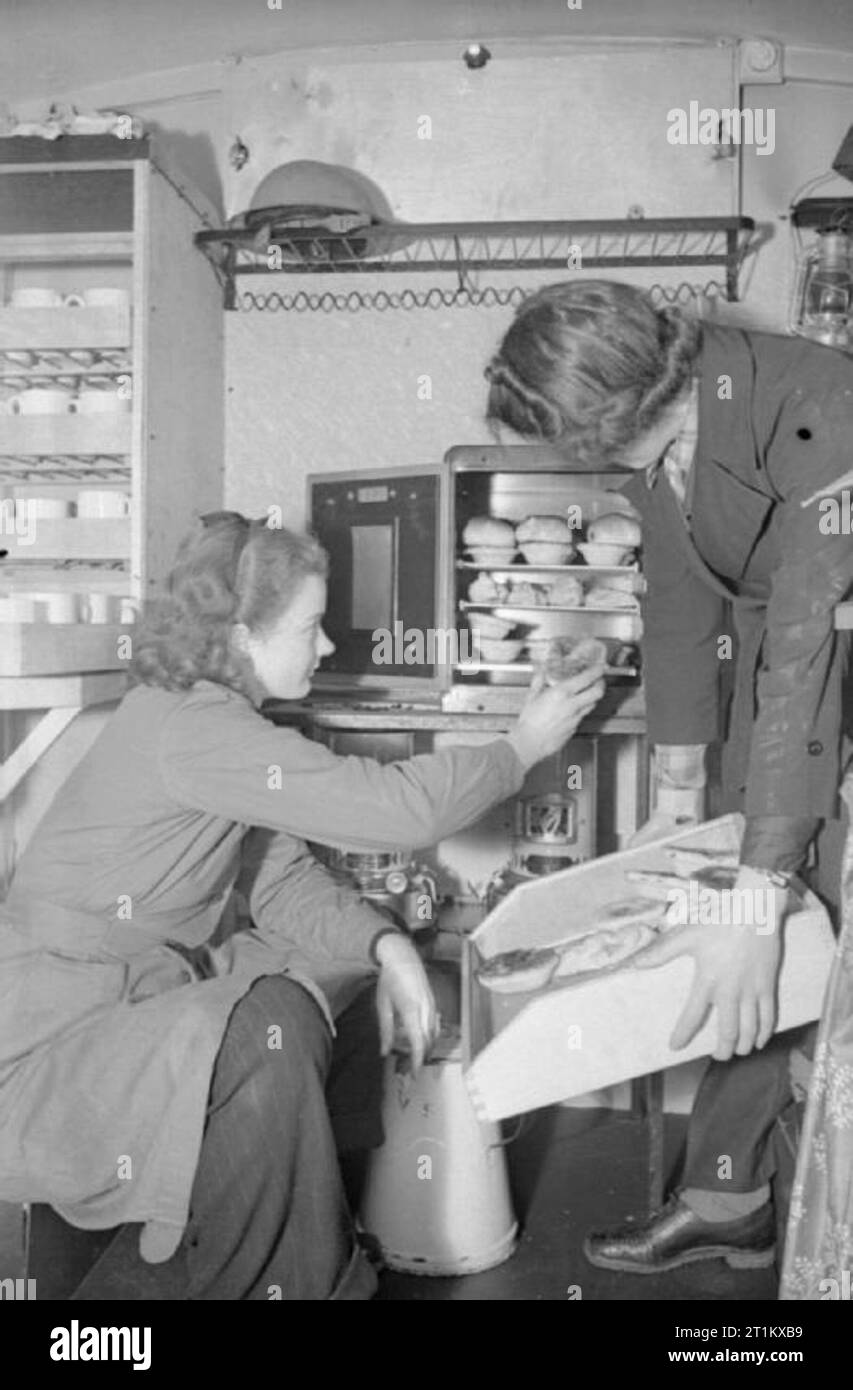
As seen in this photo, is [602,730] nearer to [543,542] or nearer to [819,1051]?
[543,542]

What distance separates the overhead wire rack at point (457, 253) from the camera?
8.46 feet

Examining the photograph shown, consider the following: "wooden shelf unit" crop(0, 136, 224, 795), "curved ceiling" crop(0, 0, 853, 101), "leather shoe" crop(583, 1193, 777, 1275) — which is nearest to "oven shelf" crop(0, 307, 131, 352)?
"wooden shelf unit" crop(0, 136, 224, 795)

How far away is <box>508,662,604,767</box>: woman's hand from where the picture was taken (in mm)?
1910

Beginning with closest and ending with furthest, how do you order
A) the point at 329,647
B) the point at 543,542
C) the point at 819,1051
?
the point at 819,1051, the point at 329,647, the point at 543,542

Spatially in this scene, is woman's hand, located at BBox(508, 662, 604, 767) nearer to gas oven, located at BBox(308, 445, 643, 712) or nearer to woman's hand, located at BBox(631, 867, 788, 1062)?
gas oven, located at BBox(308, 445, 643, 712)

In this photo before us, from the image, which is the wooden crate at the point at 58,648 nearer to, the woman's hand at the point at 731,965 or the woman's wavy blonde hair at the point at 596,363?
the woman's wavy blonde hair at the point at 596,363

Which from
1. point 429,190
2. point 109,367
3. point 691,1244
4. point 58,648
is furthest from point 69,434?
point 691,1244

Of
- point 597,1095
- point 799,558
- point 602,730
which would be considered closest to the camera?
point 799,558

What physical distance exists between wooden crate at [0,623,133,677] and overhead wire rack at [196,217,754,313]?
938mm

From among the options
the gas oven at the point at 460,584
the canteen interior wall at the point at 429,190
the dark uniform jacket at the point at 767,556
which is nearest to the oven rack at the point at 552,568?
the gas oven at the point at 460,584

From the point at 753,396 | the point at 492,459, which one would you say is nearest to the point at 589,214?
the point at 492,459

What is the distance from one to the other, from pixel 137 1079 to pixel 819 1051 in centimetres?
76

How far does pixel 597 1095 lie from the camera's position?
2.73m

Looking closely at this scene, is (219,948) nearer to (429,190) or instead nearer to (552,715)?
(552,715)
